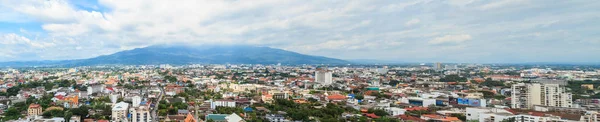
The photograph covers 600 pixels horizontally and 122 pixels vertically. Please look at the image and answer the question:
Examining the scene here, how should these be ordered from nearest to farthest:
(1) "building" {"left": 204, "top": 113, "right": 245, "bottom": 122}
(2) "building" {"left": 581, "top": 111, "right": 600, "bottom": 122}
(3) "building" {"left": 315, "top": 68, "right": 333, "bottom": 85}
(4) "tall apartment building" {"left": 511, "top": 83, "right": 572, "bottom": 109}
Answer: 1. (1) "building" {"left": 204, "top": 113, "right": 245, "bottom": 122}
2. (2) "building" {"left": 581, "top": 111, "right": 600, "bottom": 122}
3. (4) "tall apartment building" {"left": 511, "top": 83, "right": 572, "bottom": 109}
4. (3) "building" {"left": 315, "top": 68, "right": 333, "bottom": 85}

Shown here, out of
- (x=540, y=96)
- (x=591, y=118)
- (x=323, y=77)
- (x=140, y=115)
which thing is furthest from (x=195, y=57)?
(x=591, y=118)

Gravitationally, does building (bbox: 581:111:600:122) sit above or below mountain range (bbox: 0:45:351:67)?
below

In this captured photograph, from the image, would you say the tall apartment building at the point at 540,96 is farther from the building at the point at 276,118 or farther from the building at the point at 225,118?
the building at the point at 225,118

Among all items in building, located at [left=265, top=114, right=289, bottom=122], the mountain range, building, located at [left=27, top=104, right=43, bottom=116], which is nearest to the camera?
building, located at [left=265, top=114, right=289, bottom=122]

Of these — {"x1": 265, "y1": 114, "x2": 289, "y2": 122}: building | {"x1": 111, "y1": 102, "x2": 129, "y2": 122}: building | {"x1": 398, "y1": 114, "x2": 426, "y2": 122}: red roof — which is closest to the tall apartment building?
{"x1": 398, "y1": 114, "x2": 426, "y2": 122}: red roof

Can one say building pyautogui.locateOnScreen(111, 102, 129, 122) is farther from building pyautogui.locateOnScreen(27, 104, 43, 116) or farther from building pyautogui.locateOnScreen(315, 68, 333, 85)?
building pyautogui.locateOnScreen(315, 68, 333, 85)

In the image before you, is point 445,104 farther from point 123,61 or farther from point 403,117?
point 123,61
